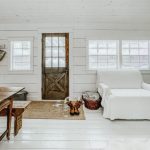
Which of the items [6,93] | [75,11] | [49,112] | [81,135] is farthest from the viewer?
[75,11]

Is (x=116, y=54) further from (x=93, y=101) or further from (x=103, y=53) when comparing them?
(x=93, y=101)

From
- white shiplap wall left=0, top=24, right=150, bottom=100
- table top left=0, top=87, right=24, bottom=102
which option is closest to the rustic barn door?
white shiplap wall left=0, top=24, right=150, bottom=100

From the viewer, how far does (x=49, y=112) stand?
3.96m

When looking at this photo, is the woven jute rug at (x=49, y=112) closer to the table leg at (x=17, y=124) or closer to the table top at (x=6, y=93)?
the table leg at (x=17, y=124)

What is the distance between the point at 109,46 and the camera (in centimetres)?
521

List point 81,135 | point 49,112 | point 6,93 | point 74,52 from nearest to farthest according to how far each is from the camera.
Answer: point 6,93
point 81,135
point 49,112
point 74,52

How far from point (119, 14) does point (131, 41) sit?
3.38 ft

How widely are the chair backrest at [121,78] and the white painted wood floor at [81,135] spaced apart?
4.38 ft

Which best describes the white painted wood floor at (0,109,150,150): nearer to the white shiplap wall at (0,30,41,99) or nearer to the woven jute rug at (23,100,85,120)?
the woven jute rug at (23,100,85,120)

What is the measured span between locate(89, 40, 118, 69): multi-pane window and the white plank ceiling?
0.64m

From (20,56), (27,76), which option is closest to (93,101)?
(27,76)

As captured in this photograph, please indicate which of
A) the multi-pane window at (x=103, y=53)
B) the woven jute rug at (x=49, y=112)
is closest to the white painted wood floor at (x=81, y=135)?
the woven jute rug at (x=49, y=112)

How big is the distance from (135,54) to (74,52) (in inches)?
72.4

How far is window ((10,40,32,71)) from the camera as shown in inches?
206
